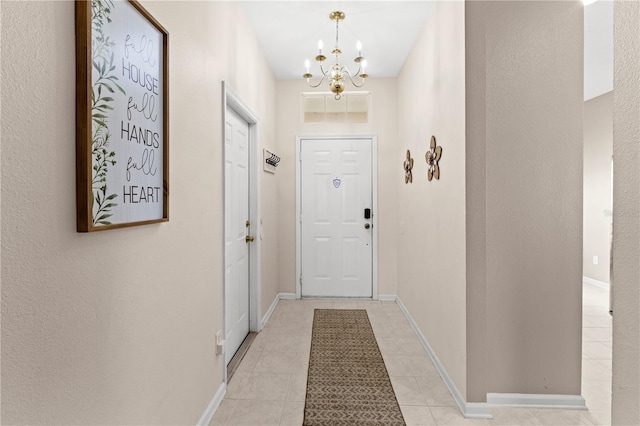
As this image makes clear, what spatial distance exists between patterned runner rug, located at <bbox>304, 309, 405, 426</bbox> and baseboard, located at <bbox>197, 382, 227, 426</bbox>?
52 cm

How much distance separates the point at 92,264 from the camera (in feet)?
3.45

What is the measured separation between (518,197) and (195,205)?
6.04 ft

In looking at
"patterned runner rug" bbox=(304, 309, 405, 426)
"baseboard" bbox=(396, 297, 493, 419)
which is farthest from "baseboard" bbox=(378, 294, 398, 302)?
"baseboard" bbox=(396, 297, 493, 419)

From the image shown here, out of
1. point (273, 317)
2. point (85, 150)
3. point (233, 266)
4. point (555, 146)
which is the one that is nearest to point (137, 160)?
point (85, 150)

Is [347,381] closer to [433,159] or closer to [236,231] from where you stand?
[236,231]

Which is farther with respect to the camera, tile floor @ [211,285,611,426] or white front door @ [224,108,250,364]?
white front door @ [224,108,250,364]

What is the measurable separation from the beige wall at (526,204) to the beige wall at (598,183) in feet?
11.7

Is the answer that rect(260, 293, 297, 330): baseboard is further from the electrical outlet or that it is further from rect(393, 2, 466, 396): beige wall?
rect(393, 2, 466, 396): beige wall

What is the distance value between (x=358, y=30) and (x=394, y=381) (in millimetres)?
2918

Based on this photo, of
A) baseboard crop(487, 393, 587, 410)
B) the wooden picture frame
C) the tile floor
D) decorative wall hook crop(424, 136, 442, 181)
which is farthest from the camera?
decorative wall hook crop(424, 136, 442, 181)

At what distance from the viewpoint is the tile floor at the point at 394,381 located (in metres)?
2.02

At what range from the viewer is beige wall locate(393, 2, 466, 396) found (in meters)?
2.15

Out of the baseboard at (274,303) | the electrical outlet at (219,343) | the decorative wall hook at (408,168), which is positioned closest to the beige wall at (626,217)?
the electrical outlet at (219,343)

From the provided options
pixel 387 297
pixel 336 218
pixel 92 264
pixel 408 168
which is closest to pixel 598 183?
pixel 408 168
